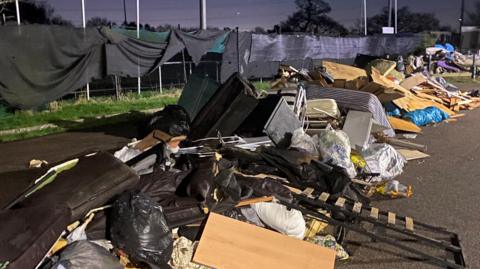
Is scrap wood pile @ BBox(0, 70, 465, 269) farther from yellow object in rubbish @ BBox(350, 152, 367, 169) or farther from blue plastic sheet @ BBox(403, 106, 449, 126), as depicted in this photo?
blue plastic sheet @ BBox(403, 106, 449, 126)

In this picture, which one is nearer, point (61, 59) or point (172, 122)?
point (172, 122)

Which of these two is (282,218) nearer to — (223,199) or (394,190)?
(223,199)

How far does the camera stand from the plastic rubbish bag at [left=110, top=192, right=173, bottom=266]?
373 cm

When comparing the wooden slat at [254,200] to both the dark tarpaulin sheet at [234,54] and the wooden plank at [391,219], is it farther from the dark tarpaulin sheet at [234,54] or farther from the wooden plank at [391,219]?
the dark tarpaulin sheet at [234,54]

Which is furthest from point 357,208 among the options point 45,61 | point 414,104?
point 45,61

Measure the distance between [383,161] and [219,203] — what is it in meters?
3.21

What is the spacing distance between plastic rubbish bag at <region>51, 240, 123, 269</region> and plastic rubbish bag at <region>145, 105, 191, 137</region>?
13.8ft

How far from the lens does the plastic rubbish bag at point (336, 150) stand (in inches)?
245

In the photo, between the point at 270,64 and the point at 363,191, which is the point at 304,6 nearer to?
the point at 270,64

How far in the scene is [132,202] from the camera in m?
3.90

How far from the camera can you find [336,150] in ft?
20.8

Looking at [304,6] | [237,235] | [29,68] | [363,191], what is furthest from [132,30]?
[304,6]

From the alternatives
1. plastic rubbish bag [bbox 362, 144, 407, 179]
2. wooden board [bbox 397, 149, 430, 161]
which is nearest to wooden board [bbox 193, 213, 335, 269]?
plastic rubbish bag [bbox 362, 144, 407, 179]

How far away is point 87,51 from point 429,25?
4906 centimetres
